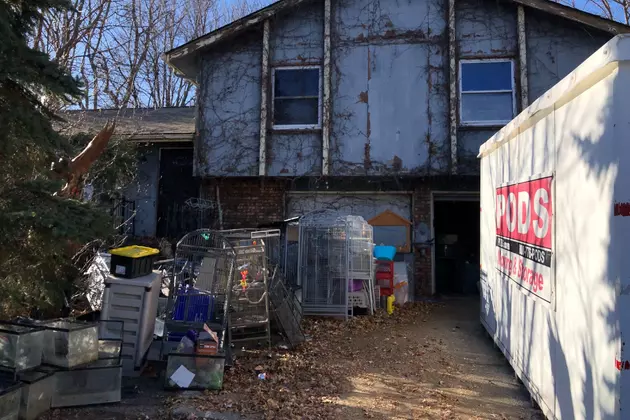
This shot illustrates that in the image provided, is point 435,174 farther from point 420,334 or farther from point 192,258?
point 192,258

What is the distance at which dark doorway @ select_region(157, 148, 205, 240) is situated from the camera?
1172cm

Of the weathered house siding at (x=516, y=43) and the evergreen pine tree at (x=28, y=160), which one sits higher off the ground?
the weathered house siding at (x=516, y=43)

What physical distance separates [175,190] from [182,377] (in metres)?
8.00

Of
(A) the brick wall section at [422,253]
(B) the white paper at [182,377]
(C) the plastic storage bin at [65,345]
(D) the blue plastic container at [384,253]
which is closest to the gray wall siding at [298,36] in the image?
(A) the brick wall section at [422,253]

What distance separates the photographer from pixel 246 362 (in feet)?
18.9

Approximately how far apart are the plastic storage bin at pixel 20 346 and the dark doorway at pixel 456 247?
919 cm

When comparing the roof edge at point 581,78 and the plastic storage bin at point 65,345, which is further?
the plastic storage bin at point 65,345

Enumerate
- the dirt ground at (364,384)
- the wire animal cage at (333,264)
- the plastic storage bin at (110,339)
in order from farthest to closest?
1. the wire animal cage at (333,264)
2. the plastic storage bin at (110,339)
3. the dirt ground at (364,384)

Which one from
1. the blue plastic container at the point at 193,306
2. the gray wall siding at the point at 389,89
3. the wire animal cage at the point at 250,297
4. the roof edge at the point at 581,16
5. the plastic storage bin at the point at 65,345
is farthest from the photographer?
the gray wall siding at the point at 389,89

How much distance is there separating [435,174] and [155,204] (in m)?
7.09

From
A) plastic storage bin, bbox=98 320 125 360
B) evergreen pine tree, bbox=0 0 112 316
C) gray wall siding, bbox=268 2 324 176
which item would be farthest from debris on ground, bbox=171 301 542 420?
gray wall siding, bbox=268 2 324 176

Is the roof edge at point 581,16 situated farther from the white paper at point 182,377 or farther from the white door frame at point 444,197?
the white paper at point 182,377

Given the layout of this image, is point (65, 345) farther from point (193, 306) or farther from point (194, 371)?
point (193, 306)

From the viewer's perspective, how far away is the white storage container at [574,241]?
2771mm
